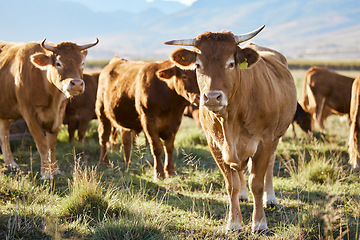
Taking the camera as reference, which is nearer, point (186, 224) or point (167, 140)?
point (186, 224)

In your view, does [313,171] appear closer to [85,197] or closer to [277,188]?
[277,188]

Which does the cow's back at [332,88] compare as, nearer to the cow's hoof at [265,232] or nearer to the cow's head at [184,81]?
the cow's head at [184,81]

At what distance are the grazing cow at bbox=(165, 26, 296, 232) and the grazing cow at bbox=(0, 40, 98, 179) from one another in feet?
7.71

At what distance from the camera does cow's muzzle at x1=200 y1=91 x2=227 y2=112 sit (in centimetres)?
368

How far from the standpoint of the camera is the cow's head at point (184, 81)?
604 cm

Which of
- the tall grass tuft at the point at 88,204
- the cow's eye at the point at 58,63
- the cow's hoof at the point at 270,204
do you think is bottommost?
the cow's hoof at the point at 270,204

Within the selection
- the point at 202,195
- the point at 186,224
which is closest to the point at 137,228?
the point at 186,224

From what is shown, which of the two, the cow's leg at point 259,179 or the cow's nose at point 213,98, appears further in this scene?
the cow's leg at point 259,179

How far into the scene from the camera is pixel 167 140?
6.97m

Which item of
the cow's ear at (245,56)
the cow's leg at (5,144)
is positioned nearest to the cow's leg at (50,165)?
the cow's leg at (5,144)

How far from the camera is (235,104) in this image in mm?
4195

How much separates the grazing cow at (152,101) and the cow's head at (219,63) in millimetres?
1941

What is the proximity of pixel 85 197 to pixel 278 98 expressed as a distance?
8.67 feet

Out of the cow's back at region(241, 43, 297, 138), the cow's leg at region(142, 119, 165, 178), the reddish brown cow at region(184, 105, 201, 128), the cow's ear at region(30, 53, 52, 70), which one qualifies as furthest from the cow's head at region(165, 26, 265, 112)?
the reddish brown cow at region(184, 105, 201, 128)
